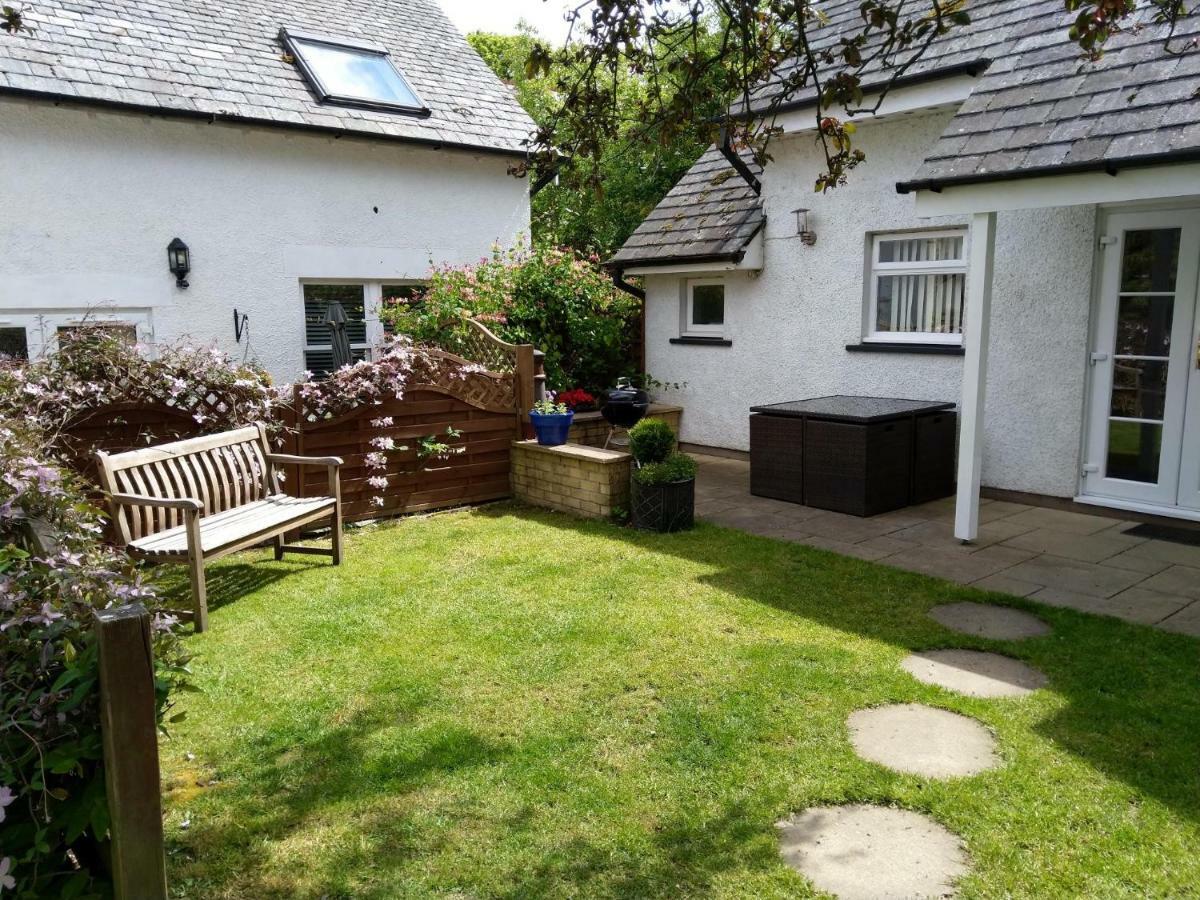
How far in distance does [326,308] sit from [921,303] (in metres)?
7.12

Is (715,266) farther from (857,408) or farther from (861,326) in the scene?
(857,408)

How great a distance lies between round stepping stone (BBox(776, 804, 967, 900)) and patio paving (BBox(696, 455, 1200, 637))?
2.83 m

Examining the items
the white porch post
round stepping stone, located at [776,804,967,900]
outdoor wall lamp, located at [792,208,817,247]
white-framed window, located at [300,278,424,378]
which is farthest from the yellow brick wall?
round stepping stone, located at [776,804,967,900]

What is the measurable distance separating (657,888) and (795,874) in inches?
18.4

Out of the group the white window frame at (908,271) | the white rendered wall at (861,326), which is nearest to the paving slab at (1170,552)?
the white rendered wall at (861,326)

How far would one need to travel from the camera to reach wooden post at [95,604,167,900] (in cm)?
211

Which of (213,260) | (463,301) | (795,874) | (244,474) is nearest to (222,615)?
(244,474)

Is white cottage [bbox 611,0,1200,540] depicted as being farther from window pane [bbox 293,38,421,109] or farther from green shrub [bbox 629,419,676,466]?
window pane [bbox 293,38,421,109]

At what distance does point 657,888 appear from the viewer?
2891mm

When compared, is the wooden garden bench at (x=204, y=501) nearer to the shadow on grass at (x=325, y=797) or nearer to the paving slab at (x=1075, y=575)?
the shadow on grass at (x=325, y=797)

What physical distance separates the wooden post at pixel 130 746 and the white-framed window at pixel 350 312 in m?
9.17

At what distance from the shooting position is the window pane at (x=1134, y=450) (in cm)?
727

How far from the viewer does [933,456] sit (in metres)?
8.38

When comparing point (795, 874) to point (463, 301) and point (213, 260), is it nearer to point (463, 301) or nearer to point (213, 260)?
point (463, 301)
